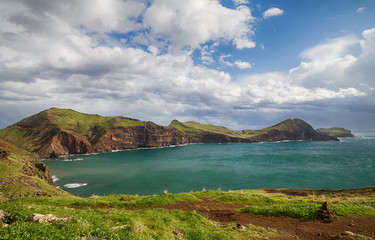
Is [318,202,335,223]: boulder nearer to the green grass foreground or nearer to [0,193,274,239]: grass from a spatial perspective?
the green grass foreground

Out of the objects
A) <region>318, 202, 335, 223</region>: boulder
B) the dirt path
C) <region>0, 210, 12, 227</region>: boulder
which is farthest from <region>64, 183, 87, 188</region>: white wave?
<region>318, 202, 335, 223</region>: boulder

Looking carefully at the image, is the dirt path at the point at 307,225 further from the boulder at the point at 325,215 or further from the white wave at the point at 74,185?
the white wave at the point at 74,185

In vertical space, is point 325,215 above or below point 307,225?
above

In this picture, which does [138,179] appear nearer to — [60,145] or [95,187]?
[95,187]

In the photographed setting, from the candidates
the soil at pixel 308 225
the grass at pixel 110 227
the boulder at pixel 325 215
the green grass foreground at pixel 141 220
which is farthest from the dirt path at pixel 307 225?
the grass at pixel 110 227

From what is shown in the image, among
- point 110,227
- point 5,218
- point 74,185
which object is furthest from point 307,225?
point 74,185

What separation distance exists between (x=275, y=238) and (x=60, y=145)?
19707cm

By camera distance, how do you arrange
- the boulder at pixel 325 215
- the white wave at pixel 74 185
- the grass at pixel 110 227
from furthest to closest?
the white wave at pixel 74 185 → the boulder at pixel 325 215 → the grass at pixel 110 227

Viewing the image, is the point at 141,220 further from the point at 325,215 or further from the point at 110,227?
the point at 325,215

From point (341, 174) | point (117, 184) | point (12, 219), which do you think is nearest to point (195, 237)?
point (12, 219)

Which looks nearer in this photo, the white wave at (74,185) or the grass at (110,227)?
the grass at (110,227)

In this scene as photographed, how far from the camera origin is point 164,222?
14.1m

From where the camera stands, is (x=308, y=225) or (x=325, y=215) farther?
(x=325, y=215)

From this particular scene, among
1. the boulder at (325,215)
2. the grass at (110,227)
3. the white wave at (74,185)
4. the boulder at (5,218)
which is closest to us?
the grass at (110,227)
